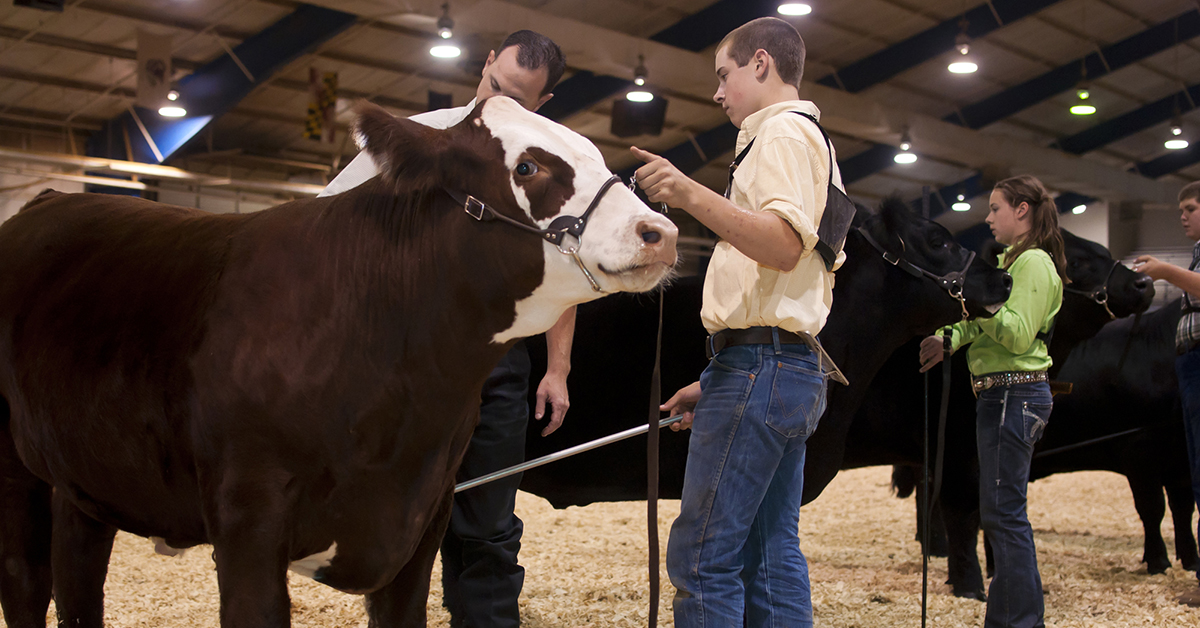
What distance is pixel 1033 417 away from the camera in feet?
11.7

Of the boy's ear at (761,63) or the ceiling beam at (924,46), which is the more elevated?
the ceiling beam at (924,46)

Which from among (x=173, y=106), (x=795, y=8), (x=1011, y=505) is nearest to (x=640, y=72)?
(x=795, y=8)

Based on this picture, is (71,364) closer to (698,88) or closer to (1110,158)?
(698,88)

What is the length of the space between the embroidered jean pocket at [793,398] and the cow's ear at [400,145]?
86 centimetres

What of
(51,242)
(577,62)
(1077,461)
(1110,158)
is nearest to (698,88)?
(577,62)

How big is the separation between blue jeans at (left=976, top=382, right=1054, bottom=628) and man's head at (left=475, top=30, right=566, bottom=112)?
2.04 metres

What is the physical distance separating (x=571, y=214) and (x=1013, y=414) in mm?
2394

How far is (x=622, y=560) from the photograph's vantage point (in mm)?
5301

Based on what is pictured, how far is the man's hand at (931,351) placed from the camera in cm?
397

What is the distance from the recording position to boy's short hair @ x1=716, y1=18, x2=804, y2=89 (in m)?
2.26

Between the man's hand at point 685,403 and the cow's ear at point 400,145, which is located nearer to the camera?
the cow's ear at point 400,145

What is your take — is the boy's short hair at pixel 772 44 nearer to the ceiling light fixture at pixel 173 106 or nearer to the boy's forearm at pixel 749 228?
the boy's forearm at pixel 749 228

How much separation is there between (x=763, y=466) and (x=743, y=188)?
2.02 feet

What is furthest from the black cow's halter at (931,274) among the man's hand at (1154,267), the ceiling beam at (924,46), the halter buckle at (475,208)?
the ceiling beam at (924,46)
